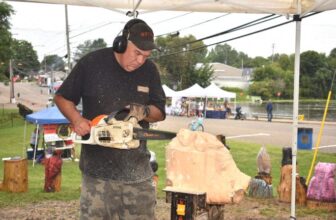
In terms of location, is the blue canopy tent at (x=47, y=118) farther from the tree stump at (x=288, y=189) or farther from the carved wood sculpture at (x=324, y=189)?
the carved wood sculpture at (x=324, y=189)

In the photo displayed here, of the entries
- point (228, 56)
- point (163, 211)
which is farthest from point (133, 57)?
point (228, 56)

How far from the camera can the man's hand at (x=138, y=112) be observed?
8.39ft

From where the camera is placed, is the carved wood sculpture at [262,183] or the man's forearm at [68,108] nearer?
the man's forearm at [68,108]

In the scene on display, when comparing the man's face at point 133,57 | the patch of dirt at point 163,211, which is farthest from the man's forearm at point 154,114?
the patch of dirt at point 163,211

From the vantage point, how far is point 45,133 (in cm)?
1178

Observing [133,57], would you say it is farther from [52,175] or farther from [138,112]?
[52,175]

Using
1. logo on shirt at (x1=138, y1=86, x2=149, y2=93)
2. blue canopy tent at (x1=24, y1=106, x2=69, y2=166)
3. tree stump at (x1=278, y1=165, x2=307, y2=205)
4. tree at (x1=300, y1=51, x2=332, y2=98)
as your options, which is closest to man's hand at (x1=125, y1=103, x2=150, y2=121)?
logo on shirt at (x1=138, y1=86, x2=149, y2=93)

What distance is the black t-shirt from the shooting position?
8.56 feet

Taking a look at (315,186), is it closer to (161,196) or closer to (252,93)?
(161,196)

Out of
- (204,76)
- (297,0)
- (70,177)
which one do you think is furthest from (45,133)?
(204,76)

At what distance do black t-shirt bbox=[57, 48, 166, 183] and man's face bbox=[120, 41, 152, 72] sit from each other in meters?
0.06

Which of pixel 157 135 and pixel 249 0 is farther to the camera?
pixel 249 0

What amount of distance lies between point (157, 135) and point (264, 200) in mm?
4637

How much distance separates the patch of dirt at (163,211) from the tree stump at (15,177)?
96 cm
